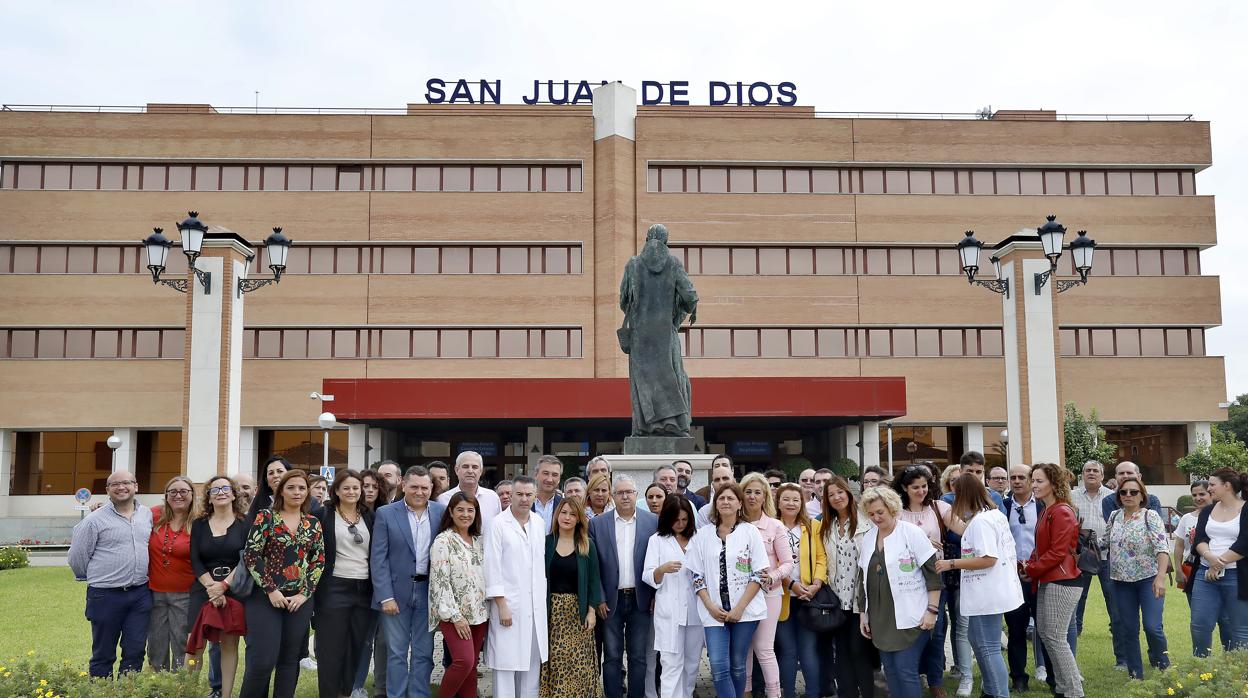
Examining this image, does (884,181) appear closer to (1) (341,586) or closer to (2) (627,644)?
(2) (627,644)

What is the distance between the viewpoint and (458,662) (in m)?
7.33

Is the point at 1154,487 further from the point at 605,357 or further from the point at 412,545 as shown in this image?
the point at 412,545

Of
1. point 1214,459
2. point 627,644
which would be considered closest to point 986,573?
point 627,644

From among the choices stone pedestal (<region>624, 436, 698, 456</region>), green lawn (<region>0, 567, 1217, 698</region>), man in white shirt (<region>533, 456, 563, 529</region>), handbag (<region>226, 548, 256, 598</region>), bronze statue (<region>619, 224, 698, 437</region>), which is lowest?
green lawn (<region>0, 567, 1217, 698</region>)

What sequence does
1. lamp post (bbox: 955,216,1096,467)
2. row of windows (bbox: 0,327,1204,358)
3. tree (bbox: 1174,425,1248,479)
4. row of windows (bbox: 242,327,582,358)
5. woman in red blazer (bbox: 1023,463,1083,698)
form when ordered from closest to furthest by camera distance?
woman in red blazer (bbox: 1023,463,1083,698) → lamp post (bbox: 955,216,1096,467) → tree (bbox: 1174,425,1248,479) → row of windows (bbox: 0,327,1204,358) → row of windows (bbox: 242,327,582,358)

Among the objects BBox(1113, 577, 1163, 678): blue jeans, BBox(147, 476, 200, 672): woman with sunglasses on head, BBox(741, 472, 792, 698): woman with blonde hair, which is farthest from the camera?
BBox(1113, 577, 1163, 678): blue jeans

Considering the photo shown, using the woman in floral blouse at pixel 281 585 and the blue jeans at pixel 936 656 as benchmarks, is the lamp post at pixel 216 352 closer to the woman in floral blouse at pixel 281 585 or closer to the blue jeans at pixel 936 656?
the woman in floral blouse at pixel 281 585

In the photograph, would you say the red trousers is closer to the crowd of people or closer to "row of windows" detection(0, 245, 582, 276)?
the crowd of people

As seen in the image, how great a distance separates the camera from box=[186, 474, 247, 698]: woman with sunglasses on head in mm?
7574

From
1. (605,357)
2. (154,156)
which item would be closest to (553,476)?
(605,357)

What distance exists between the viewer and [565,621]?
7.75 m

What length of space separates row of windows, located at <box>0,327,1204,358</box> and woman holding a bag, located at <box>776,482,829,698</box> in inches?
1262

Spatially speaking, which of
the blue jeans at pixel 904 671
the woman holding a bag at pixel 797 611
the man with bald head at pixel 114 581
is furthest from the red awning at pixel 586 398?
the blue jeans at pixel 904 671

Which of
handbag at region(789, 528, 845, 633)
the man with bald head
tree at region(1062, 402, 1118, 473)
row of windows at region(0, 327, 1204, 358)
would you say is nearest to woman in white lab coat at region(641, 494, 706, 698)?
handbag at region(789, 528, 845, 633)
